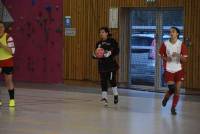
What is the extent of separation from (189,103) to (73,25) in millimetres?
6713

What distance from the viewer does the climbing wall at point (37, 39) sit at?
21.3m

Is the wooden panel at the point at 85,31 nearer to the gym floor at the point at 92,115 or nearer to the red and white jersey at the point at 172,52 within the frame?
the gym floor at the point at 92,115

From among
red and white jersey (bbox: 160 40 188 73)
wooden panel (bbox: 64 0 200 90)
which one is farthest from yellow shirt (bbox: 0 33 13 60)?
wooden panel (bbox: 64 0 200 90)

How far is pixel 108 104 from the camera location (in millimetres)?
15133

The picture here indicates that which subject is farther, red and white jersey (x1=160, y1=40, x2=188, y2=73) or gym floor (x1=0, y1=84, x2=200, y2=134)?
red and white jersey (x1=160, y1=40, x2=188, y2=73)

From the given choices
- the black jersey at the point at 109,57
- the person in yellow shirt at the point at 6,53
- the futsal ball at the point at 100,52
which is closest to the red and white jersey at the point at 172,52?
the black jersey at the point at 109,57

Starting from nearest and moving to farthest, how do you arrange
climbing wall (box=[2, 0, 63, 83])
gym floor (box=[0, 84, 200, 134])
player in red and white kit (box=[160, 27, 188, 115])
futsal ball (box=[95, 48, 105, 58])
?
gym floor (box=[0, 84, 200, 134]), player in red and white kit (box=[160, 27, 188, 115]), futsal ball (box=[95, 48, 105, 58]), climbing wall (box=[2, 0, 63, 83])

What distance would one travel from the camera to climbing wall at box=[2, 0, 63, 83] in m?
21.3

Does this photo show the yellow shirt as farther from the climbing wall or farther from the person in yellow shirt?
the climbing wall

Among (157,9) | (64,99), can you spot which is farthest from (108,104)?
(157,9)

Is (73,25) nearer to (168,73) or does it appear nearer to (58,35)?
(58,35)

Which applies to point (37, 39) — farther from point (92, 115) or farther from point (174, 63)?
point (174, 63)

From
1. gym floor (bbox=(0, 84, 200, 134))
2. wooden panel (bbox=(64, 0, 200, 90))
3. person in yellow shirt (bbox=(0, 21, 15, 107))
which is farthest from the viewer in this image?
wooden panel (bbox=(64, 0, 200, 90))

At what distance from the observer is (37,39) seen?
21.8 m
